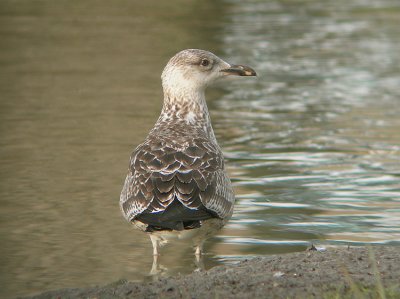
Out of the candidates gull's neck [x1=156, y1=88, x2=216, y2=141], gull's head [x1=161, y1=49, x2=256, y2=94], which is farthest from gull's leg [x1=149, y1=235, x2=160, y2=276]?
gull's head [x1=161, y1=49, x2=256, y2=94]

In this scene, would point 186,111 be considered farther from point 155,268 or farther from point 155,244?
point 155,268

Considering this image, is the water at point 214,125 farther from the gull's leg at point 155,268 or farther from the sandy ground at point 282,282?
the sandy ground at point 282,282

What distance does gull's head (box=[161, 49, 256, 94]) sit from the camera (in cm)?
1034

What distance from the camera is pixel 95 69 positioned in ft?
68.8

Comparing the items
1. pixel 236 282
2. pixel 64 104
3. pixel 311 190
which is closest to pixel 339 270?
pixel 236 282

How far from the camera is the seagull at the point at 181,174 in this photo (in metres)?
8.38

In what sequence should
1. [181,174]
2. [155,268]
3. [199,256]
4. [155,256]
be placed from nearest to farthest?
[181,174] → [155,268] → [155,256] → [199,256]

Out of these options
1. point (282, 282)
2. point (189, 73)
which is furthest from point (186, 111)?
point (282, 282)

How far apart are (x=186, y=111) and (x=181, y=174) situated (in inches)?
65.2

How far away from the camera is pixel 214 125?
1597 cm

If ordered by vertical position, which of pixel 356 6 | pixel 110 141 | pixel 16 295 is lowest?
pixel 16 295

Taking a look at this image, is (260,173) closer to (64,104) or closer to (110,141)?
(110,141)

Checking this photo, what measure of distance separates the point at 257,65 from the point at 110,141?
22.5ft

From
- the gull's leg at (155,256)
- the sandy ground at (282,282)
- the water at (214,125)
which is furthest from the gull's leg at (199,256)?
the sandy ground at (282,282)
